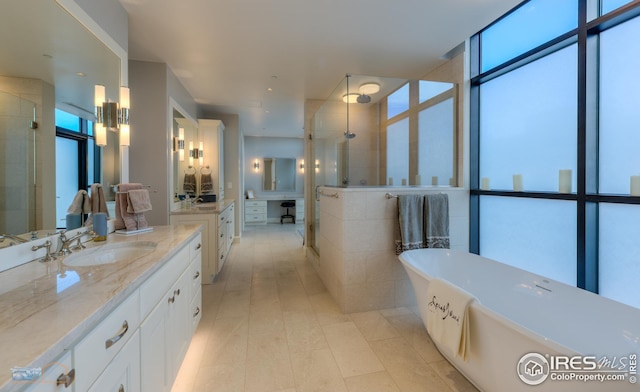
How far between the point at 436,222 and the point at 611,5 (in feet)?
6.42

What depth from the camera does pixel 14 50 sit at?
1.21m

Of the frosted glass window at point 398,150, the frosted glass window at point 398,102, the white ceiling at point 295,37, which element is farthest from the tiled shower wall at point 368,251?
the white ceiling at point 295,37

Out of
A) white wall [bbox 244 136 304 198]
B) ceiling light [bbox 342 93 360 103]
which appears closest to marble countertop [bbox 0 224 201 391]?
ceiling light [bbox 342 93 360 103]

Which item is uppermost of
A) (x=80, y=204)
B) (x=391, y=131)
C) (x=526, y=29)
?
(x=526, y=29)

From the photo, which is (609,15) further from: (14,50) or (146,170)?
(146,170)

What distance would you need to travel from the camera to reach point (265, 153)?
7922 millimetres

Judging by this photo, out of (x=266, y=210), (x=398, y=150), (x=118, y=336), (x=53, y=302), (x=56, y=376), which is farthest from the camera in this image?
(x=266, y=210)

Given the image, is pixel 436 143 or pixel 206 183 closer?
pixel 436 143

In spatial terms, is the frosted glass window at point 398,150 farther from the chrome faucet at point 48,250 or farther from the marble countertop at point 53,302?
the chrome faucet at point 48,250

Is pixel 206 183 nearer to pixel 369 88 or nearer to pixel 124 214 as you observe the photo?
pixel 124 214

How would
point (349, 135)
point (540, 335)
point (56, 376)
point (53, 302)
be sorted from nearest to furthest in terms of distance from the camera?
point (56, 376) < point (53, 302) < point (540, 335) < point (349, 135)

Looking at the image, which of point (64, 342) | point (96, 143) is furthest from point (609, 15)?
point (96, 143)

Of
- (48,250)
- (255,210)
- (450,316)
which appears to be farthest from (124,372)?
(255,210)

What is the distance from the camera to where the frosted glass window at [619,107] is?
162 centimetres
